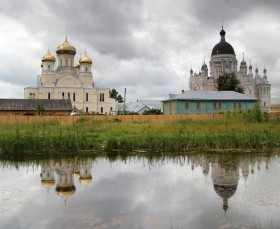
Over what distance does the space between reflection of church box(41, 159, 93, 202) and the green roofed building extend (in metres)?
31.4

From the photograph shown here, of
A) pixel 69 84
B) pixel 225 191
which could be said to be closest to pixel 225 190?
pixel 225 191

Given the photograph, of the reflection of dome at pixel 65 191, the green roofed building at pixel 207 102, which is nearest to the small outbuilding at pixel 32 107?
the green roofed building at pixel 207 102

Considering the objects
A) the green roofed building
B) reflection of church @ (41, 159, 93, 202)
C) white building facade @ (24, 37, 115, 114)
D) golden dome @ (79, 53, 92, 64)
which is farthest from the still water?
golden dome @ (79, 53, 92, 64)

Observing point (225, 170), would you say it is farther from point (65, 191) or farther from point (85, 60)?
point (85, 60)

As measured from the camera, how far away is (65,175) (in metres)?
11.5

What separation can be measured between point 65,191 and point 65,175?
6.63 ft

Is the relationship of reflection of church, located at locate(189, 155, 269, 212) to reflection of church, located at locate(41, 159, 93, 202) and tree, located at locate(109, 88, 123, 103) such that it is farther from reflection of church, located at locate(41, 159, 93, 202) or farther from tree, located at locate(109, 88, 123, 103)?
tree, located at locate(109, 88, 123, 103)

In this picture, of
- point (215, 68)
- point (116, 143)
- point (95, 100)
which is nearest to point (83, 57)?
point (95, 100)

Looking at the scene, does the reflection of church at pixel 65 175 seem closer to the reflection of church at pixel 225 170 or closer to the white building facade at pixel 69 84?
the reflection of church at pixel 225 170

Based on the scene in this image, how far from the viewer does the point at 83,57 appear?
60125 mm

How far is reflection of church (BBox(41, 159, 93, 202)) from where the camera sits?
31.8ft

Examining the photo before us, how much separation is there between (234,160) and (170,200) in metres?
5.96

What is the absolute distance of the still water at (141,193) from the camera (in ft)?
23.1

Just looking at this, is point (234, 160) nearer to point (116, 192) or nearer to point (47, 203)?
point (116, 192)
